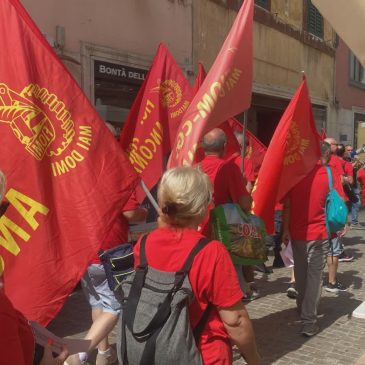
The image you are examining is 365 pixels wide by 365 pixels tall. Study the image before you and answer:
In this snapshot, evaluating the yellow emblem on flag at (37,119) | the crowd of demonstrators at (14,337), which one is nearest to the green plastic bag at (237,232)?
the yellow emblem on flag at (37,119)

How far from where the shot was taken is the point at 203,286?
2.11 m

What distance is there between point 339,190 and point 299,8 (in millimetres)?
9584

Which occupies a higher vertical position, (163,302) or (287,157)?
(287,157)

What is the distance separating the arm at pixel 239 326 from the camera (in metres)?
2.15

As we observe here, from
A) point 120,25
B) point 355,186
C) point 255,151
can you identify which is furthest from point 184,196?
point 355,186

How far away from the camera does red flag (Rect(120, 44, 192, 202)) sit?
4.81m

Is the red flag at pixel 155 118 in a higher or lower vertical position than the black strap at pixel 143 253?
higher

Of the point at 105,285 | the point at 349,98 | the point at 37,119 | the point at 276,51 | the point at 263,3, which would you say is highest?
the point at 263,3

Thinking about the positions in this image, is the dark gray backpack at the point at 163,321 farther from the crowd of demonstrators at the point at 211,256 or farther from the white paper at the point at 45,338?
the white paper at the point at 45,338

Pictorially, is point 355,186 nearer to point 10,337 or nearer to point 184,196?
point 184,196

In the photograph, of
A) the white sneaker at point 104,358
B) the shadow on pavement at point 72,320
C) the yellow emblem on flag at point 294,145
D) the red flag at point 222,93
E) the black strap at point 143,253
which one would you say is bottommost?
the shadow on pavement at point 72,320

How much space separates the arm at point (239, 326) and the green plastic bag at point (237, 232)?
5.19 feet

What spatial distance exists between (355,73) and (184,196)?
1673 cm

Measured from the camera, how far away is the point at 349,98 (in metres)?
17.0
